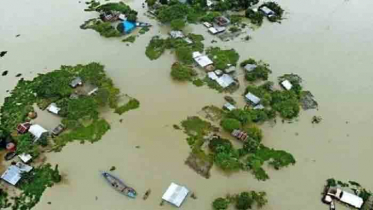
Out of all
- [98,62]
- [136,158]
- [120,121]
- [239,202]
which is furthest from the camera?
[98,62]

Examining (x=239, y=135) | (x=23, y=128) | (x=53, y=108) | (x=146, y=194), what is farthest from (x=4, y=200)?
(x=239, y=135)

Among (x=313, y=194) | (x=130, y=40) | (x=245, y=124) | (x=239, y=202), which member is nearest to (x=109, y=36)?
(x=130, y=40)

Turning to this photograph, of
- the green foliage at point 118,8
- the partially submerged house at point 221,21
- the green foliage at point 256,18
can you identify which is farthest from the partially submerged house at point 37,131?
the green foliage at point 256,18

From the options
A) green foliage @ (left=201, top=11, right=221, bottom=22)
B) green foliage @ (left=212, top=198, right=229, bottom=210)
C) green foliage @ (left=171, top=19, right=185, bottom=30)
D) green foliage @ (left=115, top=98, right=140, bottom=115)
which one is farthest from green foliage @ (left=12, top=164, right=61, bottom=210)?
green foliage @ (left=201, top=11, right=221, bottom=22)

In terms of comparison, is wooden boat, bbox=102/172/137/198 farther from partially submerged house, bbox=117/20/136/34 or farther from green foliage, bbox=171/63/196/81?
partially submerged house, bbox=117/20/136/34

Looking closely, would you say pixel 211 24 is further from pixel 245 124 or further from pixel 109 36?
pixel 245 124

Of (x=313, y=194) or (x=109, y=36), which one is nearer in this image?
(x=313, y=194)

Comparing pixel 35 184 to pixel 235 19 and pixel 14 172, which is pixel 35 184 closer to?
pixel 14 172
